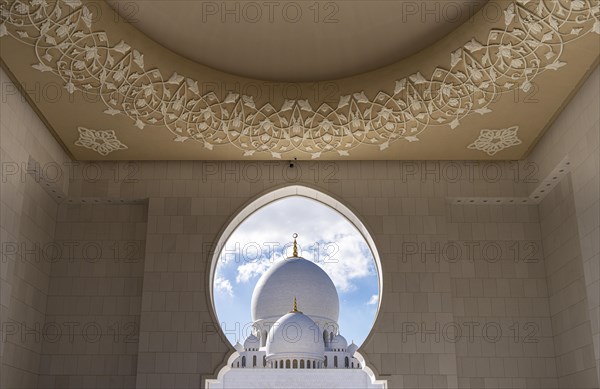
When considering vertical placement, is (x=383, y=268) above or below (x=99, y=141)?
below

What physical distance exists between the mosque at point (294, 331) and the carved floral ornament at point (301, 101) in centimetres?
823

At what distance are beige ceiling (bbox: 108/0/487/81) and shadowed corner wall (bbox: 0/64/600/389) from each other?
49.9 inches

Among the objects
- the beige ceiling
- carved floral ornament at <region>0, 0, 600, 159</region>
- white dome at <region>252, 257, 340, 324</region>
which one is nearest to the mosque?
white dome at <region>252, 257, 340, 324</region>

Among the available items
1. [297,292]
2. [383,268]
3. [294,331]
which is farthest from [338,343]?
[383,268]

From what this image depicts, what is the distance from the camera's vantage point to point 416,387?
17.7ft

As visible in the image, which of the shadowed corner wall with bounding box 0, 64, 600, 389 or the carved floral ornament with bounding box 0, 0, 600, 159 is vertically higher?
the carved floral ornament with bounding box 0, 0, 600, 159

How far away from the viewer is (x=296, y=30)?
472cm

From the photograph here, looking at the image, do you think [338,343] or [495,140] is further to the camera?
[338,343]

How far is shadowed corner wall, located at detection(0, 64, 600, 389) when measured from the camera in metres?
5.23

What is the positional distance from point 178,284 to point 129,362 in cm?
80

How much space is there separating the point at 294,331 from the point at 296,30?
399 inches

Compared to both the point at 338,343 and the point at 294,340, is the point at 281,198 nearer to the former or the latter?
the point at 294,340

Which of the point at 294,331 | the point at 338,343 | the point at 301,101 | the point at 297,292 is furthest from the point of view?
the point at 338,343

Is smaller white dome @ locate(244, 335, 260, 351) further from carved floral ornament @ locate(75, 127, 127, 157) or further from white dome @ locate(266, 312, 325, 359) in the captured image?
carved floral ornament @ locate(75, 127, 127, 157)
